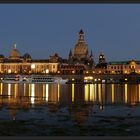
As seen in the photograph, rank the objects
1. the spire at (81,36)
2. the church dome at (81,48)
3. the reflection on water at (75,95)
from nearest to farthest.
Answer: the reflection on water at (75,95), the church dome at (81,48), the spire at (81,36)

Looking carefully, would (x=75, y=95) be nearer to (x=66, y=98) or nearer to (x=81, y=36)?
(x=66, y=98)

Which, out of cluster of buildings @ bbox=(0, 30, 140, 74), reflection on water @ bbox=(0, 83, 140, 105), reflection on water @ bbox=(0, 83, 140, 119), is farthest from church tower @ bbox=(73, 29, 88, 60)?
reflection on water @ bbox=(0, 83, 140, 119)

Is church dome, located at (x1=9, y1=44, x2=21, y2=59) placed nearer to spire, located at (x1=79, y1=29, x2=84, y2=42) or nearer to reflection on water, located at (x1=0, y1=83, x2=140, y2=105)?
spire, located at (x1=79, y1=29, x2=84, y2=42)

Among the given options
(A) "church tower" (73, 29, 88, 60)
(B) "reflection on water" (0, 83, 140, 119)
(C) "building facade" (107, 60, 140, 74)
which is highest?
(A) "church tower" (73, 29, 88, 60)

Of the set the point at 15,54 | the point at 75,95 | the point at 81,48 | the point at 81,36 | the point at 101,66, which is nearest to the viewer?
the point at 75,95

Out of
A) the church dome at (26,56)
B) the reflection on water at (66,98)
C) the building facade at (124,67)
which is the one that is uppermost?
the church dome at (26,56)

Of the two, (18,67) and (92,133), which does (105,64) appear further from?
(92,133)

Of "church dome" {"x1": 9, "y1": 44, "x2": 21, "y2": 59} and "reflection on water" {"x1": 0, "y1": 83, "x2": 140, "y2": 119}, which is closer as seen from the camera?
"reflection on water" {"x1": 0, "y1": 83, "x2": 140, "y2": 119}

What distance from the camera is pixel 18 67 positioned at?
2026 inches

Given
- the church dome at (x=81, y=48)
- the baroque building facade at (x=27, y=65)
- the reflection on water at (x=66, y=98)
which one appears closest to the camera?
the reflection on water at (x=66, y=98)

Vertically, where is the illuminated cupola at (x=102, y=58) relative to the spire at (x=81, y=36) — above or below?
below

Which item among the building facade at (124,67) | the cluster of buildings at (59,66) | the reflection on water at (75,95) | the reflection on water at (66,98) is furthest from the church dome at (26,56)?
the reflection on water at (66,98)

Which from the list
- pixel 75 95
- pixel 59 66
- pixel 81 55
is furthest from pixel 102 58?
pixel 75 95

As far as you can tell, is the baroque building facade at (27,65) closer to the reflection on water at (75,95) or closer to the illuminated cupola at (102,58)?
the illuminated cupola at (102,58)
